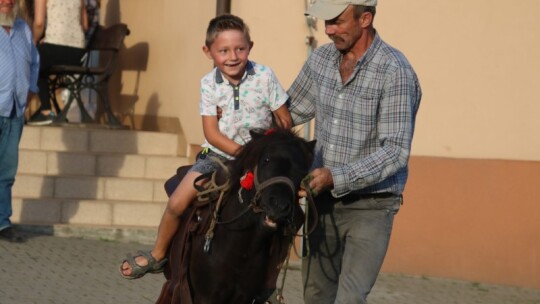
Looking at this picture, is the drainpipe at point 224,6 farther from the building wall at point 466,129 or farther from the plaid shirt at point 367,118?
the plaid shirt at point 367,118

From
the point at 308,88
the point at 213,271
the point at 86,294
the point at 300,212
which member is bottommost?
the point at 86,294

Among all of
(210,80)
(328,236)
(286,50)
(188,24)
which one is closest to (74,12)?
(188,24)

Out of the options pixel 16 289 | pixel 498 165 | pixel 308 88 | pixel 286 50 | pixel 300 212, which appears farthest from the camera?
pixel 286 50

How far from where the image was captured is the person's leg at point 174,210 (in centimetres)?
669

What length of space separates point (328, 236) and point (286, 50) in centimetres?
522

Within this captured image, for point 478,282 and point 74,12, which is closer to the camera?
point 478,282

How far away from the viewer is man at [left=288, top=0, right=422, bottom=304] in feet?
18.8

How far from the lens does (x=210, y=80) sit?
6695 millimetres

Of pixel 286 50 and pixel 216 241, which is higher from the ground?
pixel 286 50

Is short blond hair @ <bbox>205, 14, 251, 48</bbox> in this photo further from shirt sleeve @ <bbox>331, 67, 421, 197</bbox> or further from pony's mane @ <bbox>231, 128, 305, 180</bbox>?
shirt sleeve @ <bbox>331, 67, 421, 197</bbox>

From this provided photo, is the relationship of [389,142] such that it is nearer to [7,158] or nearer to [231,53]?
[231,53]

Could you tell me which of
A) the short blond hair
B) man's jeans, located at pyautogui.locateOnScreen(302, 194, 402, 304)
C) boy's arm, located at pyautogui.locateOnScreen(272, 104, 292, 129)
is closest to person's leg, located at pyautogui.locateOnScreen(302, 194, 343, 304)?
man's jeans, located at pyautogui.locateOnScreen(302, 194, 402, 304)

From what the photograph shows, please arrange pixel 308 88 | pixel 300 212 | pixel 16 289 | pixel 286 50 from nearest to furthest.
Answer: pixel 300 212, pixel 308 88, pixel 16 289, pixel 286 50

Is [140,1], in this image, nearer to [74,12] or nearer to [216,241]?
[74,12]
